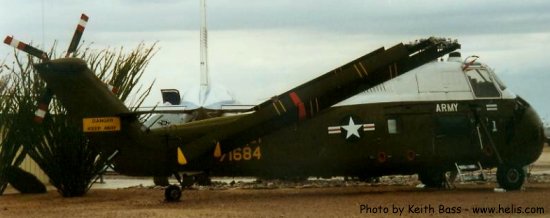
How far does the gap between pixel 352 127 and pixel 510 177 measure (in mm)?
3801

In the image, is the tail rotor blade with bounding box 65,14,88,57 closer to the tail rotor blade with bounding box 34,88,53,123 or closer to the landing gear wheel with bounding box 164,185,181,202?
the tail rotor blade with bounding box 34,88,53,123

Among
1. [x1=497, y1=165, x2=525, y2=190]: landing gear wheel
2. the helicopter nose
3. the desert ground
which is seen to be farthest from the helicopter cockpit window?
the desert ground

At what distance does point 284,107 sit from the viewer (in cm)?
1912

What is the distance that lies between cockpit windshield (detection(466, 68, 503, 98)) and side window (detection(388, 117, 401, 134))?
200cm

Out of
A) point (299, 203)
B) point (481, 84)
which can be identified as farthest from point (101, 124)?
point (481, 84)

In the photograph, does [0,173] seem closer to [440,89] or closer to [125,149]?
[125,149]

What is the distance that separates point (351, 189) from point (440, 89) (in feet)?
11.8

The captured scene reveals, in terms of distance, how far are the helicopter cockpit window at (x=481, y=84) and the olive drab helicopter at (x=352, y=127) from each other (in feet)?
0.08

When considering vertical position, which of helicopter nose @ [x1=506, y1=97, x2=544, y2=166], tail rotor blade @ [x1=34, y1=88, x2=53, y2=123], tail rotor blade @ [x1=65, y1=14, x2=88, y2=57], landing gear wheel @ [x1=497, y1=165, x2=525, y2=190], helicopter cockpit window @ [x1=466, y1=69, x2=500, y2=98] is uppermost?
tail rotor blade @ [x1=65, y1=14, x2=88, y2=57]

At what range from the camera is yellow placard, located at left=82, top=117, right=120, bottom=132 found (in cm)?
1873

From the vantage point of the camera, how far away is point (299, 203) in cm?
1809

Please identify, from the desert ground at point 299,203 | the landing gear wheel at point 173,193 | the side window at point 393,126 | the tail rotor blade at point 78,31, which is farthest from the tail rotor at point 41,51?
the side window at point 393,126

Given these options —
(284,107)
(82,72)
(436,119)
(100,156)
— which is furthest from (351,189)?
(82,72)

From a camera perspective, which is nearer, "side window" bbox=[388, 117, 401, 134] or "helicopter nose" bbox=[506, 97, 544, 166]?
"side window" bbox=[388, 117, 401, 134]
